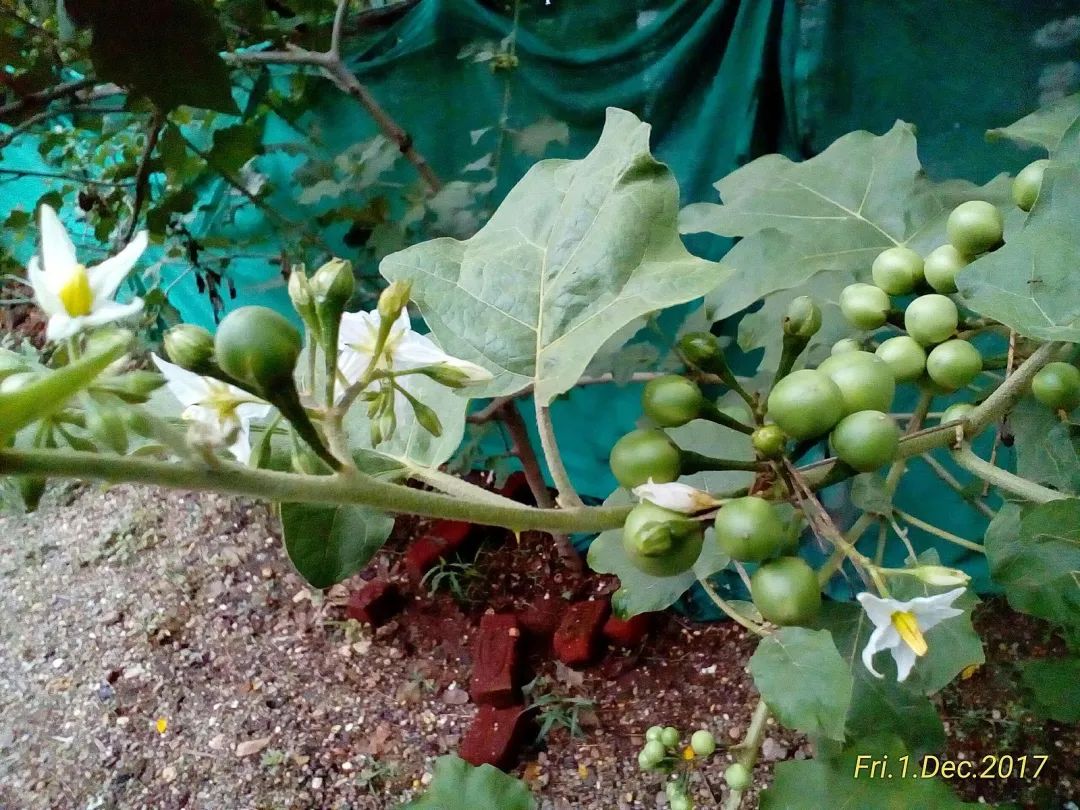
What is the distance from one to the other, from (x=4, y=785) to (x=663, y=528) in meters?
2.07

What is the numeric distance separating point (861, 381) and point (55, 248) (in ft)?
1.53

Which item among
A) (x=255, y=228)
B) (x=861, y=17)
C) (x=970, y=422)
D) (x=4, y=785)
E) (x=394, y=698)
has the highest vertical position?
(x=861, y=17)

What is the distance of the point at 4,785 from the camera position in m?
1.83

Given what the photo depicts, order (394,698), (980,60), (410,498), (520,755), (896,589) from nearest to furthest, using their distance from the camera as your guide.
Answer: (410,498) < (896,589) < (980,60) < (520,755) < (394,698)

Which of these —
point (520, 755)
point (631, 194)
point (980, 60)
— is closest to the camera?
point (631, 194)

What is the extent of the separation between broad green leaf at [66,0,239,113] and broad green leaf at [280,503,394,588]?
0.89 meters

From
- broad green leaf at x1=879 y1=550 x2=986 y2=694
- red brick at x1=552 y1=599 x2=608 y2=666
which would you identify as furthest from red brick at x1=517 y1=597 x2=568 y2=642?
broad green leaf at x1=879 y1=550 x2=986 y2=694

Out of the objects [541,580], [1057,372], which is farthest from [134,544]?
[1057,372]

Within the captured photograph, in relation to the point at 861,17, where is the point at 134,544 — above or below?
below

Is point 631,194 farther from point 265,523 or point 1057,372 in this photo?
point 265,523

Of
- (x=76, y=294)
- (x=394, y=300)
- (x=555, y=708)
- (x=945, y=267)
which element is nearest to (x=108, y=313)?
(x=76, y=294)

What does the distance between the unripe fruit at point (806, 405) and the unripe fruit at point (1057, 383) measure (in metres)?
0.22

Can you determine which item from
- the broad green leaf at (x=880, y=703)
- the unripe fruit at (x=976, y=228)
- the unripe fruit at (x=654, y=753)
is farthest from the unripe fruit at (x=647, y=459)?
the unripe fruit at (x=654, y=753)

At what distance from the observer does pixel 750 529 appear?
1.47 ft
